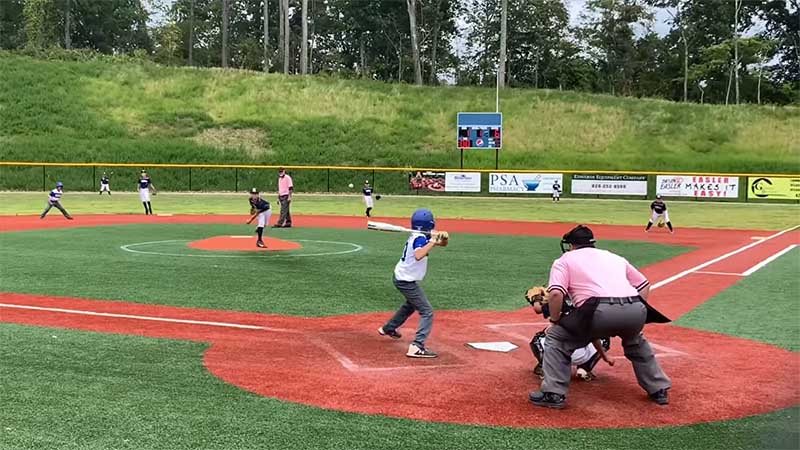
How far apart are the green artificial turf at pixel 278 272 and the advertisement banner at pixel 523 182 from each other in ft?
85.2

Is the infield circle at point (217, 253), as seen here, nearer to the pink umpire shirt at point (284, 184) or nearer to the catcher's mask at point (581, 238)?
the pink umpire shirt at point (284, 184)

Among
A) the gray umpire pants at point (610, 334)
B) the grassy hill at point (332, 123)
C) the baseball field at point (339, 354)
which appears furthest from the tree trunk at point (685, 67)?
the gray umpire pants at point (610, 334)

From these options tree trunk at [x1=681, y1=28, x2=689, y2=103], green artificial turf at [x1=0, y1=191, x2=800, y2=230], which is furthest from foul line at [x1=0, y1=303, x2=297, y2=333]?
tree trunk at [x1=681, y1=28, x2=689, y2=103]

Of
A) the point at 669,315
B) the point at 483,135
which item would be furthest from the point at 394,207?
the point at 669,315

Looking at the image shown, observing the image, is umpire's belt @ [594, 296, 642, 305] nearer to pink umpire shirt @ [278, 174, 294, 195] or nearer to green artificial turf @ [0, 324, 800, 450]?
green artificial turf @ [0, 324, 800, 450]

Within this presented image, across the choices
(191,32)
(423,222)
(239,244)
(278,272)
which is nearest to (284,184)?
(239,244)

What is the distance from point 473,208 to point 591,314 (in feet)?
111

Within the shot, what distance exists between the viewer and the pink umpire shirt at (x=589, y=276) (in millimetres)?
6500

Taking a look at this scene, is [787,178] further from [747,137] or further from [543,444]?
[543,444]

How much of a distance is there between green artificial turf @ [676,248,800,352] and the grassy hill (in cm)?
4112

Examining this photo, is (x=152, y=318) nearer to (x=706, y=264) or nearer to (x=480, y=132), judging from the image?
(x=706, y=264)

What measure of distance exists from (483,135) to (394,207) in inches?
420

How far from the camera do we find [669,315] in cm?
→ 1148

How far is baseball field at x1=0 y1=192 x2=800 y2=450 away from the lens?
606cm
